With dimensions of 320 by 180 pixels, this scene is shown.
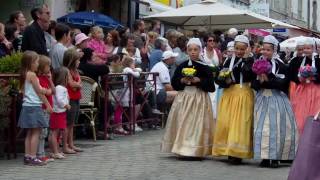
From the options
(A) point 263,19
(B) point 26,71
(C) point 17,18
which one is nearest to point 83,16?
(C) point 17,18

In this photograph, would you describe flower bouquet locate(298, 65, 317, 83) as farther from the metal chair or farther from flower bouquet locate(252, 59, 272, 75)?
the metal chair

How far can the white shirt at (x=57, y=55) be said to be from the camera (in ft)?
34.7

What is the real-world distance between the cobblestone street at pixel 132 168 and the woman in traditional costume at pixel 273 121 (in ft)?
0.74

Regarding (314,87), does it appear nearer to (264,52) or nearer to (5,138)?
Answer: (264,52)

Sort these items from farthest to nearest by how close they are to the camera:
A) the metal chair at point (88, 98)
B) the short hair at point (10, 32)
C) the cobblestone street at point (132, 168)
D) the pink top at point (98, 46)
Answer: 1. the pink top at point (98, 46)
2. the short hair at point (10, 32)
3. the metal chair at point (88, 98)
4. the cobblestone street at point (132, 168)

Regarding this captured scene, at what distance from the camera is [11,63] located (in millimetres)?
9664

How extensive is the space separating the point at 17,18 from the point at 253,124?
4.78 metres

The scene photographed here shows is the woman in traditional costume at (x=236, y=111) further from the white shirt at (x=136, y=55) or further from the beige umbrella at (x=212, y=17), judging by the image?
the beige umbrella at (x=212, y=17)

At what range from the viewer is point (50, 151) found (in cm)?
1006

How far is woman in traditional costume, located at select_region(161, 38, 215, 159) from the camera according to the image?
9844 millimetres

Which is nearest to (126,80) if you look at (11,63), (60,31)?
(60,31)

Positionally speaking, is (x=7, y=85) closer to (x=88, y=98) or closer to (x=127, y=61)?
(x=88, y=98)

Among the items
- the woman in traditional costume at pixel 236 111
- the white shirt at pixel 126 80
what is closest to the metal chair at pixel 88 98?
the white shirt at pixel 126 80

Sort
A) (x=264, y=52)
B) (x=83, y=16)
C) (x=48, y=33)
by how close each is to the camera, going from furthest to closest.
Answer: (x=83, y=16) < (x=48, y=33) < (x=264, y=52)
